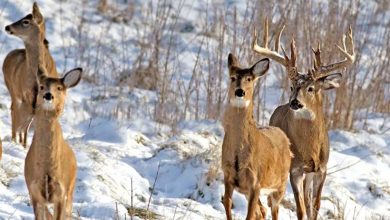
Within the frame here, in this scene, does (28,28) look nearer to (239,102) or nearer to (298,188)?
(298,188)

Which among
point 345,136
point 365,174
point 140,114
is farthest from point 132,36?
point 365,174

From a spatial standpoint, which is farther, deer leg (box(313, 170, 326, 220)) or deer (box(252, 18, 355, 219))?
deer leg (box(313, 170, 326, 220))

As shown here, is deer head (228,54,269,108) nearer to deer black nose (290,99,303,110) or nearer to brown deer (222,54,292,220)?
brown deer (222,54,292,220)

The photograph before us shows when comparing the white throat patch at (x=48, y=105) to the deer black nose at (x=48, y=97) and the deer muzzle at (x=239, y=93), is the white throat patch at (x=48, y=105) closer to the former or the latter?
the deer black nose at (x=48, y=97)

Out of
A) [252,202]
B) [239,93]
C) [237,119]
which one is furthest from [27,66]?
[252,202]

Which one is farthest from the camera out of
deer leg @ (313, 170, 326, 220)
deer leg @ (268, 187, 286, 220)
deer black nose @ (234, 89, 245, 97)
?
deer leg @ (313, 170, 326, 220)

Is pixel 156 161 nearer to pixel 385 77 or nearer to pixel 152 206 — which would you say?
pixel 152 206

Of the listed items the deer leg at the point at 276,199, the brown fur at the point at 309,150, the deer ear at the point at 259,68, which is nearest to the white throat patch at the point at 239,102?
the deer ear at the point at 259,68

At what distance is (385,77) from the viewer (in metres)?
15.2

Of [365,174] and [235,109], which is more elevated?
[235,109]

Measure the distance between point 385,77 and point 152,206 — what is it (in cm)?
661

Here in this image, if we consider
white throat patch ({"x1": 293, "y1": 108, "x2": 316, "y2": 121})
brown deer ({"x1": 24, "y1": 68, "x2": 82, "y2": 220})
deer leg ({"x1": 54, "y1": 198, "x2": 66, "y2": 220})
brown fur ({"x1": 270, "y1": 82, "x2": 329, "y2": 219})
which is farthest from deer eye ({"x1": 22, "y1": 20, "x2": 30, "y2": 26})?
deer leg ({"x1": 54, "y1": 198, "x2": 66, "y2": 220})

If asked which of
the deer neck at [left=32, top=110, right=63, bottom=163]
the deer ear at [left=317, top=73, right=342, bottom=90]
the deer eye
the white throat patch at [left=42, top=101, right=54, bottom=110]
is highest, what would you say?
the deer eye

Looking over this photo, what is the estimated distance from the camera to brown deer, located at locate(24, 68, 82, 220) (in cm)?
746
